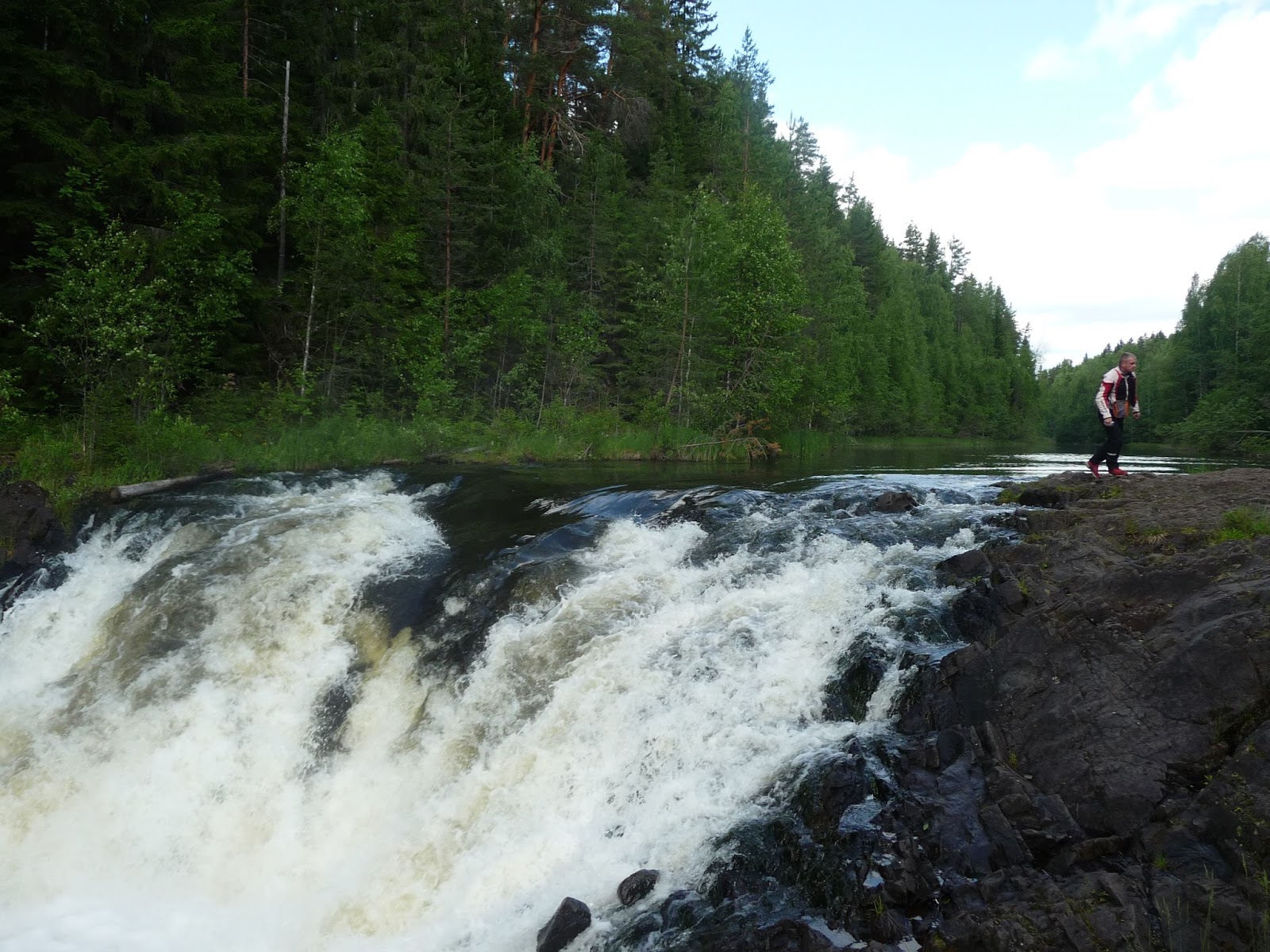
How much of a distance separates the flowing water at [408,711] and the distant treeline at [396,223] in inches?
261

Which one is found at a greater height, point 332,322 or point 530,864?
point 332,322

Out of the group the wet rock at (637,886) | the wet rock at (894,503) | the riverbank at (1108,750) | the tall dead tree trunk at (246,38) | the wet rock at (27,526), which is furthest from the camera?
the tall dead tree trunk at (246,38)

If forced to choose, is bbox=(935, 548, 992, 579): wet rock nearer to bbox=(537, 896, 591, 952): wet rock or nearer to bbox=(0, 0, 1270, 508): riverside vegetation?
bbox=(537, 896, 591, 952): wet rock

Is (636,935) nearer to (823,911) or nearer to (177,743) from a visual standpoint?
(823,911)

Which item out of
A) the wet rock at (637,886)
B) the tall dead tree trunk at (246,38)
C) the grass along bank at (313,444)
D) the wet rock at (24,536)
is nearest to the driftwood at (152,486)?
the grass along bank at (313,444)

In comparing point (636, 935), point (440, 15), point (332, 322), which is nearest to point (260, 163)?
point (332, 322)

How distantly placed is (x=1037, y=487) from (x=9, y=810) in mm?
13791

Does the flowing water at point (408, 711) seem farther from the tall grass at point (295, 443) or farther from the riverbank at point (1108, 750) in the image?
the tall grass at point (295, 443)

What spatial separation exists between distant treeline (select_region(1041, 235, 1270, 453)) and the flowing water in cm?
3308

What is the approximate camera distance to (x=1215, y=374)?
56.4 metres

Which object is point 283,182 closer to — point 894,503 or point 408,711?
point 408,711

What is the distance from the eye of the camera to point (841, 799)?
18.5 ft

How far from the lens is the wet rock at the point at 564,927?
5262 millimetres

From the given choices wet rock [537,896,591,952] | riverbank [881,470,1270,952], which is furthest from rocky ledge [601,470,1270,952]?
wet rock [537,896,591,952]
